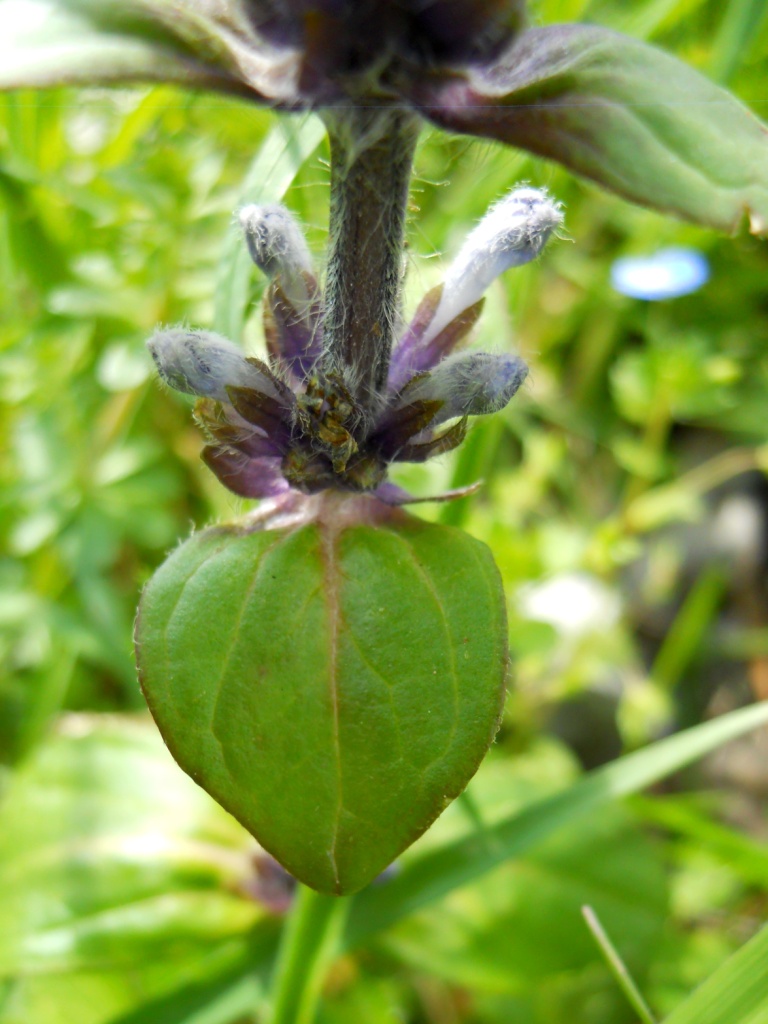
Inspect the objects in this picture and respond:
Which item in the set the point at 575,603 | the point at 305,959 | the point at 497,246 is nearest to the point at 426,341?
the point at 497,246

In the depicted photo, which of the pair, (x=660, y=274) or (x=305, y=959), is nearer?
(x=305, y=959)

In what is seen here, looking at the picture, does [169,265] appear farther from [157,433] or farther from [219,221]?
[157,433]

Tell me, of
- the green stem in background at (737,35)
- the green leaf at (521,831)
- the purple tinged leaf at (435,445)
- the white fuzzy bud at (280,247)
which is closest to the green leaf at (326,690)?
the purple tinged leaf at (435,445)

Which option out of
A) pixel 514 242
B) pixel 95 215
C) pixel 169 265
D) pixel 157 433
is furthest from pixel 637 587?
pixel 514 242

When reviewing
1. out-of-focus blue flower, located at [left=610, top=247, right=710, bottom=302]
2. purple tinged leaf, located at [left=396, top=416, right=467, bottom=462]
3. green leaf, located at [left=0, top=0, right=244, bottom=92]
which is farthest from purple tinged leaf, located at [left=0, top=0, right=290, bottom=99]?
out-of-focus blue flower, located at [left=610, top=247, right=710, bottom=302]

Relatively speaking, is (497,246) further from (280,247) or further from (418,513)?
(418,513)
